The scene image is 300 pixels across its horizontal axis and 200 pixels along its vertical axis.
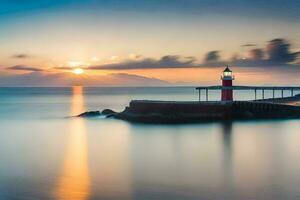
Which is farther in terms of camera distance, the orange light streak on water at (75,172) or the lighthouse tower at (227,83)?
the lighthouse tower at (227,83)

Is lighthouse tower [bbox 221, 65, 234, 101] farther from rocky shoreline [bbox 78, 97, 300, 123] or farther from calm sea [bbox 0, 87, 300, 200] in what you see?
calm sea [bbox 0, 87, 300, 200]

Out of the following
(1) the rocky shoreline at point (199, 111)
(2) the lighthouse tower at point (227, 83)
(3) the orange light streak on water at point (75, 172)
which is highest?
(2) the lighthouse tower at point (227, 83)

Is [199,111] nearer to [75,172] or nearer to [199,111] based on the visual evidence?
[199,111]

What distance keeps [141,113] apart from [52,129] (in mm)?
6532

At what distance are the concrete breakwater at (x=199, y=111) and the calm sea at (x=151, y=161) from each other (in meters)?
1.98

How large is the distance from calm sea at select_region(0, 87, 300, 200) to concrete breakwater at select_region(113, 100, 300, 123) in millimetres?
1981

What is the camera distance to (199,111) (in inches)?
1316

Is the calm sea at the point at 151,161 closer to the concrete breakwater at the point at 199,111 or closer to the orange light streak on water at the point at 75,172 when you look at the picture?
the orange light streak on water at the point at 75,172

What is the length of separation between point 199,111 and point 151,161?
14.9m

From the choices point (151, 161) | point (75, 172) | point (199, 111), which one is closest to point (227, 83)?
point (199, 111)

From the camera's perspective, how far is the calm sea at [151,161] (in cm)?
1364

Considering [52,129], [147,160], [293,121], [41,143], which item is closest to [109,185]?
[147,160]

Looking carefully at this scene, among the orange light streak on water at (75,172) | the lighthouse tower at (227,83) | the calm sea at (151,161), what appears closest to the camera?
the orange light streak on water at (75,172)

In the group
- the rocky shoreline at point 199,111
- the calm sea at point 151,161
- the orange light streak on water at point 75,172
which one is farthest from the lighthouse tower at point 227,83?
the orange light streak on water at point 75,172
